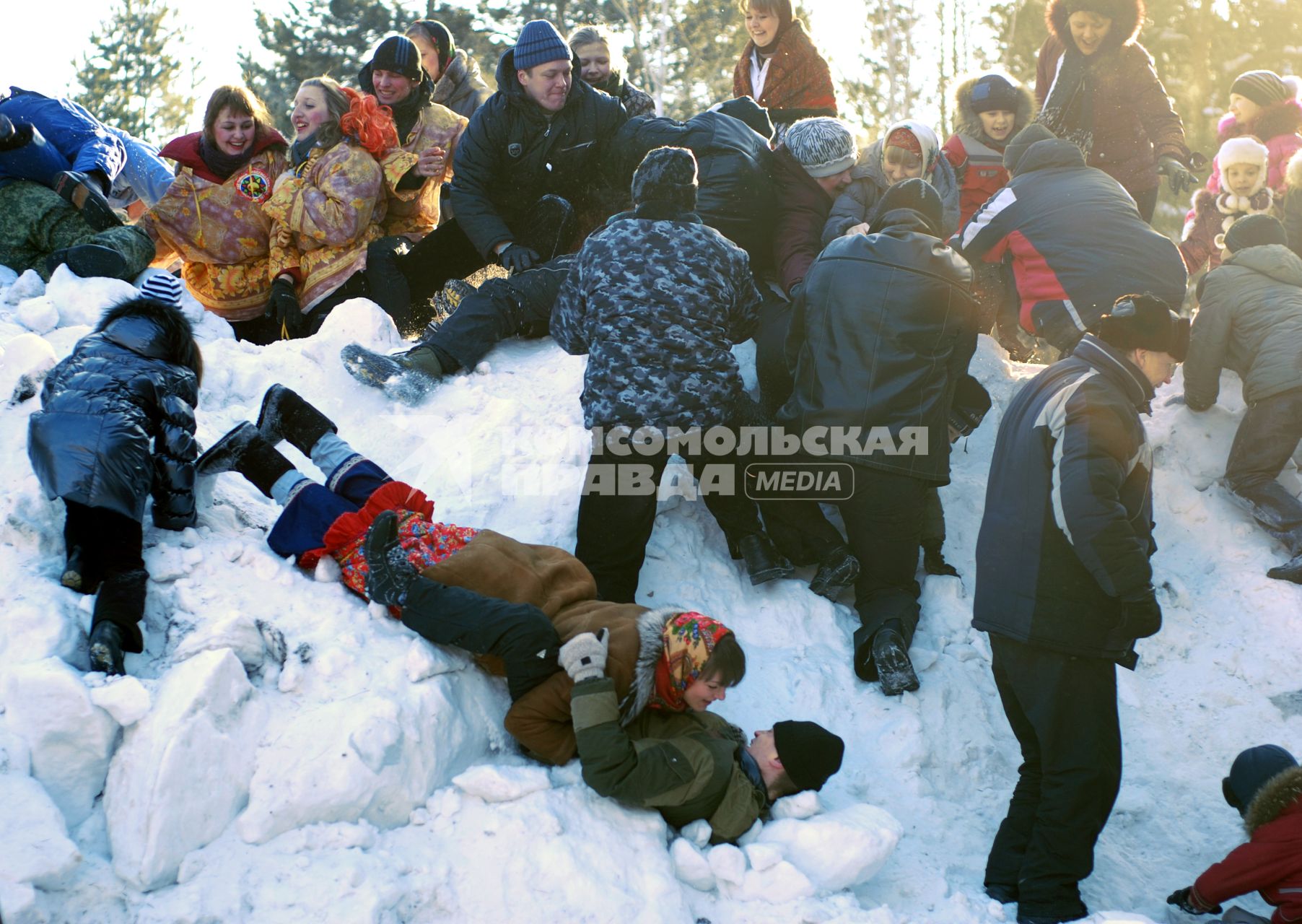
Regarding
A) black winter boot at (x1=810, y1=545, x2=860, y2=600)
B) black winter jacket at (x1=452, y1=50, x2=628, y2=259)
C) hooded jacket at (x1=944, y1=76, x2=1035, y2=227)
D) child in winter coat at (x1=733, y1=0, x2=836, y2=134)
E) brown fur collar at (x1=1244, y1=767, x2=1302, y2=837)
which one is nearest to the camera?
brown fur collar at (x1=1244, y1=767, x2=1302, y2=837)

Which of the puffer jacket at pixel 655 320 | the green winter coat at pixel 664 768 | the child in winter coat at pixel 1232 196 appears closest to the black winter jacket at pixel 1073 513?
the green winter coat at pixel 664 768

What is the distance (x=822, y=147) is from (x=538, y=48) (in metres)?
1.56

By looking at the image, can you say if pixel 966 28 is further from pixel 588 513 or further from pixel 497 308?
pixel 588 513

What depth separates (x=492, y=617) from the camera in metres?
3.71

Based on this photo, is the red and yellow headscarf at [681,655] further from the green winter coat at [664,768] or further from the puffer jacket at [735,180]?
the puffer jacket at [735,180]

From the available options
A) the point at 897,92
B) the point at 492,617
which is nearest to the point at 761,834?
the point at 492,617

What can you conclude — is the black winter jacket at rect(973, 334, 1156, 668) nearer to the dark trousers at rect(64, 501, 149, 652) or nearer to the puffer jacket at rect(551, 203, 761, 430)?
the puffer jacket at rect(551, 203, 761, 430)

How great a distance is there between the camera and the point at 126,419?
4.05 meters

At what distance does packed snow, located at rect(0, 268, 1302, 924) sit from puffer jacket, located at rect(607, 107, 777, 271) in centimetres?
118

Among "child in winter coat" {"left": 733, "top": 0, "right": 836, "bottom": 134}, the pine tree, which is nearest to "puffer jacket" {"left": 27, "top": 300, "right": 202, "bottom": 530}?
"child in winter coat" {"left": 733, "top": 0, "right": 836, "bottom": 134}

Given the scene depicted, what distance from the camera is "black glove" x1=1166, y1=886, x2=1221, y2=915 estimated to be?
3609 mm

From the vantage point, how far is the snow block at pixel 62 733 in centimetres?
320

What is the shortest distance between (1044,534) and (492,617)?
5.87 feet

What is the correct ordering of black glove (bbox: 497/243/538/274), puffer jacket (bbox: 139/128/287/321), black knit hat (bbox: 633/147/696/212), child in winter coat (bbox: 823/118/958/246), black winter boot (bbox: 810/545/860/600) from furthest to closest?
puffer jacket (bbox: 139/128/287/321) → black glove (bbox: 497/243/538/274) → child in winter coat (bbox: 823/118/958/246) → black winter boot (bbox: 810/545/860/600) → black knit hat (bbox: 633/147/696/212)
